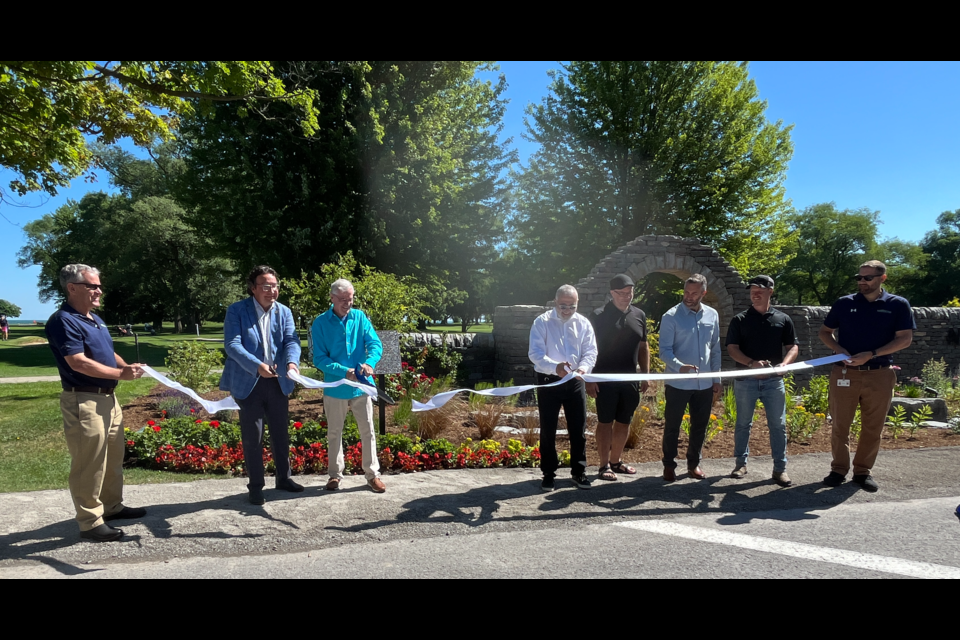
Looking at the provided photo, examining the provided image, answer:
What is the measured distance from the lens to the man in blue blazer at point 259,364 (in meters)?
4.88

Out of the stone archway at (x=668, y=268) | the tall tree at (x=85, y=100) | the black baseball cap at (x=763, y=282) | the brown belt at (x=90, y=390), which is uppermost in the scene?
the tall tree at (x=85, y=100)

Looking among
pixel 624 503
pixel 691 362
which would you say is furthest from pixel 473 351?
pixel 624 503

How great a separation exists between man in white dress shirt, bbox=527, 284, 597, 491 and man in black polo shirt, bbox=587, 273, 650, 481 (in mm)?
363

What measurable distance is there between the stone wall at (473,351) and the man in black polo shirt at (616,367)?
21.3 feet

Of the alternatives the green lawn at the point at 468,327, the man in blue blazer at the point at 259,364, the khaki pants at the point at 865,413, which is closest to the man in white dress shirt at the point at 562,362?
the man in blue blazer at the point at 259,364

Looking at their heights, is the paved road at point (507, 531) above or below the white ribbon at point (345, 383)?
below

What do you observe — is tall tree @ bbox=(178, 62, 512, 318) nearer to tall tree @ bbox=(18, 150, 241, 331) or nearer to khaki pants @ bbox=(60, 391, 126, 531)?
Result: tall tree @ bbox=(18, 150, 241, 331)

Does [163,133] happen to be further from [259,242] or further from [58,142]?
[259,242]

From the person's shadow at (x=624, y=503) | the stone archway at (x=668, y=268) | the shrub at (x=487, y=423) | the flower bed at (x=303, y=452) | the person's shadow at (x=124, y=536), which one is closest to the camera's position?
the person's shadow at (x=124, y=536)

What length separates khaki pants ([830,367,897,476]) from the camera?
5.69m

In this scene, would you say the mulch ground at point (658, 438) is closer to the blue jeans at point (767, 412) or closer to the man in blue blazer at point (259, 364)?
the blue jeans at point (767, 412)

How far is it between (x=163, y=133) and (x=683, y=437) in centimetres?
987

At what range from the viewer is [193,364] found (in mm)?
10570
